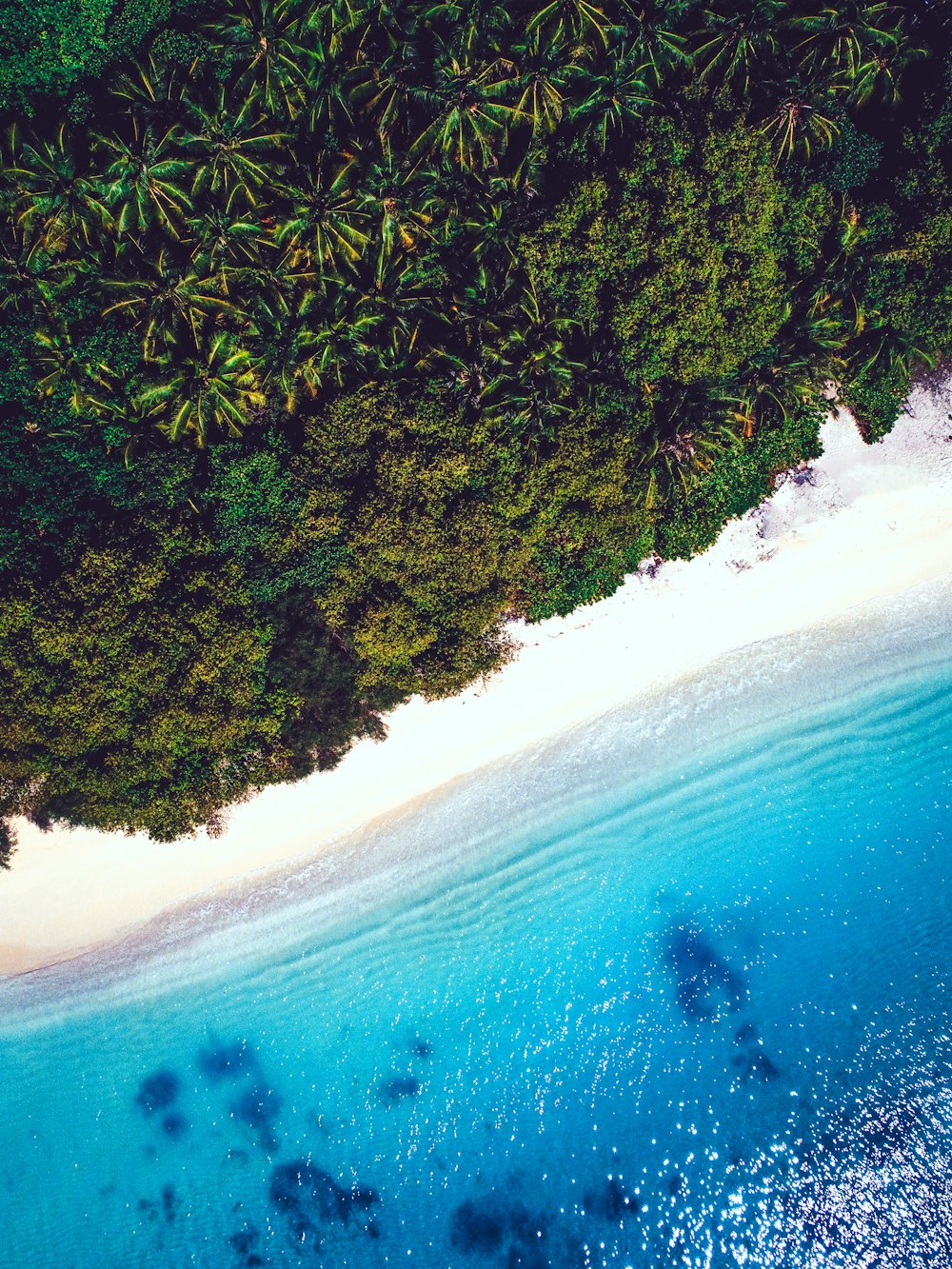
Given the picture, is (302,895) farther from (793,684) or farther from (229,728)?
(793,684)

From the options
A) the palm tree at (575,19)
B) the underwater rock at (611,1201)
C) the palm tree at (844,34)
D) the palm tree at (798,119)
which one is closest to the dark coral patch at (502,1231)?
the underwater rock at (611,1201)

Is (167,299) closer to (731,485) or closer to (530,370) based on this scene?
(530,370)

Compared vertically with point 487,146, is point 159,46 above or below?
above

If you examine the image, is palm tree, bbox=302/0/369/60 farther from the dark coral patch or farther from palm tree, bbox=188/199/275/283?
the dark coral patch

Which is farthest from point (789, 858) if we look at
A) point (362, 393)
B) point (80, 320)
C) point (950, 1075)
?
point (80, 320)

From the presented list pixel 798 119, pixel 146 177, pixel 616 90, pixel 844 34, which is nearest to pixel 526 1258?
pixel 146 177

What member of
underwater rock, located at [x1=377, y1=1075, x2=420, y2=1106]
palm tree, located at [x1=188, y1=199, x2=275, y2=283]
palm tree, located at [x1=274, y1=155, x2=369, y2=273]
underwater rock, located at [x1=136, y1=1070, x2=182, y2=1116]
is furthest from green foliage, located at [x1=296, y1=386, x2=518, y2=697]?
underwater rock, located at [x1=136, y1=1070, x2=182, y2=1116]
